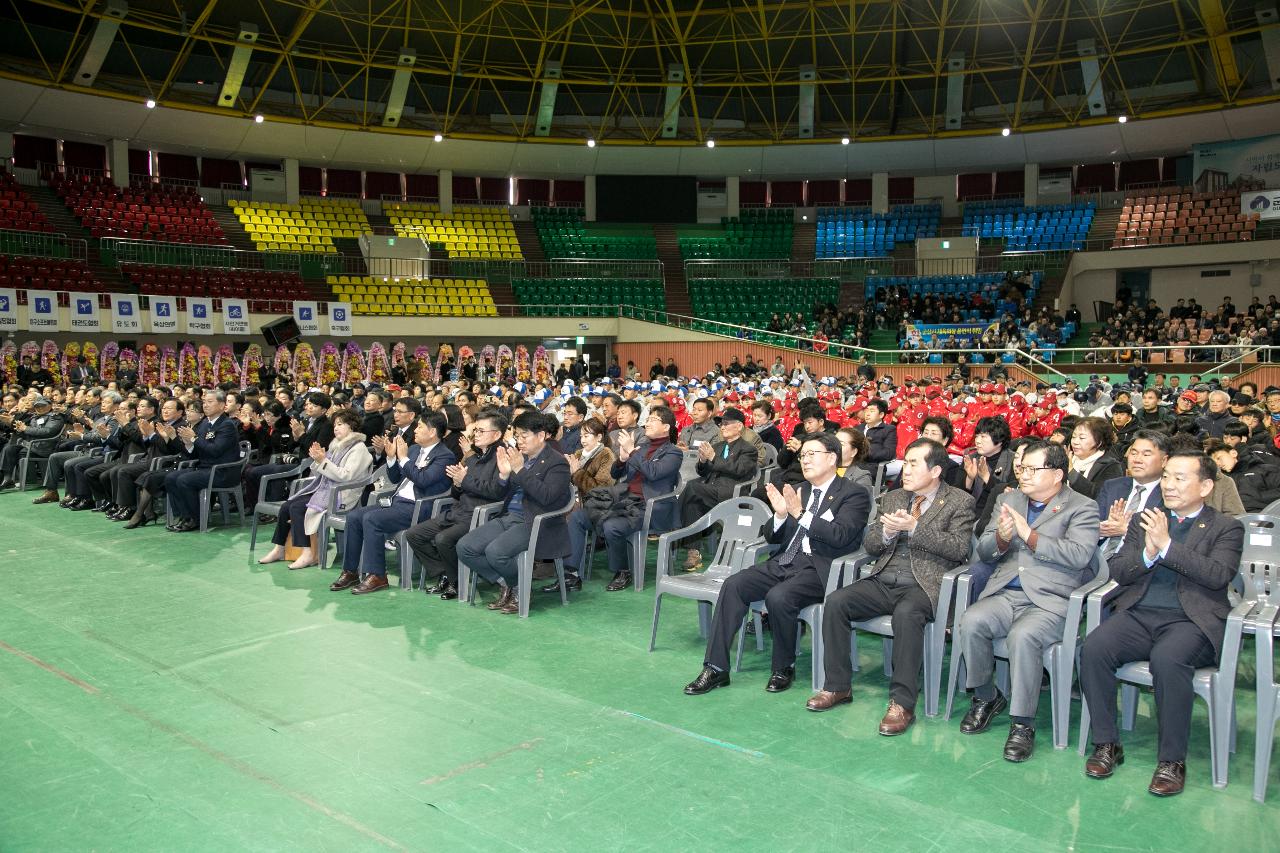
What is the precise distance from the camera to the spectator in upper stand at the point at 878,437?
9.14 meters

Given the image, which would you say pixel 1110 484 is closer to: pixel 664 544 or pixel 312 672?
pixel 664 544

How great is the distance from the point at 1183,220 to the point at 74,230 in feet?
107

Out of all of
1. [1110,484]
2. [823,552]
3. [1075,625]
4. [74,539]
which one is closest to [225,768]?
[823,552]

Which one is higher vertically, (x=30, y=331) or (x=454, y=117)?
(x=454, y=117)

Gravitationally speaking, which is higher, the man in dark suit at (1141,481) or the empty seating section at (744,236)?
the empty seating section at (744,236)

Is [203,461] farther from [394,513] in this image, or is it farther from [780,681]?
[780,681]

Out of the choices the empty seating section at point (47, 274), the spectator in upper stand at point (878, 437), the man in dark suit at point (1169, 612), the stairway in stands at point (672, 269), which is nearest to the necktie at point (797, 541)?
the man in dark suit at point (1169, 612)

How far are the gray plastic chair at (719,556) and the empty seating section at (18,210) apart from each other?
2502 cm

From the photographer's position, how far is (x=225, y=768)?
4.49 metres

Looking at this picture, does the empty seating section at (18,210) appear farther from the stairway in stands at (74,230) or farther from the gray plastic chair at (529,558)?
the gray plastic chair at (529,558)

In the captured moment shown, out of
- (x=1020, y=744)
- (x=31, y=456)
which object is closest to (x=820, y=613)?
(x=1020, y=744)

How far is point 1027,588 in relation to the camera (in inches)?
193

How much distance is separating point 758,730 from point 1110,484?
260 centimetres

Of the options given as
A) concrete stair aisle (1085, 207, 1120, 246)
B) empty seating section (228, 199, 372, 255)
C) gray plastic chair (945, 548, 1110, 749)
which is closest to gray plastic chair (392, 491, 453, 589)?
gray plastic chair (945, 548, 1110, 749)
